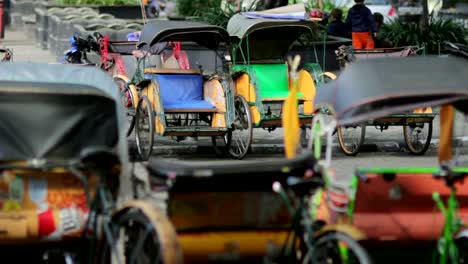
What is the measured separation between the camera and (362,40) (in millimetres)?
21656

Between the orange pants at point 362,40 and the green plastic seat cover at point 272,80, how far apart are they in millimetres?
5600

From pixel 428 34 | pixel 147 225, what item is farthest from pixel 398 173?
pixel 428 34

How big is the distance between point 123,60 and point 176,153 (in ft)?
7.76

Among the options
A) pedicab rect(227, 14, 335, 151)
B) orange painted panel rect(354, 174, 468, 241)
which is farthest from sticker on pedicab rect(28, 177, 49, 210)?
pedicab rect(227, 14, 335, 151)

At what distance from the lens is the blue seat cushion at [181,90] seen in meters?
15.2

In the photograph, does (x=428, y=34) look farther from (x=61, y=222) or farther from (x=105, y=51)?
(x=61, y=222)

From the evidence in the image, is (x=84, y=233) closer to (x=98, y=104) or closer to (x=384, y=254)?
(x=98, y=104)

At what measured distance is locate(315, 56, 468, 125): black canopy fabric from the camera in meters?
8.18

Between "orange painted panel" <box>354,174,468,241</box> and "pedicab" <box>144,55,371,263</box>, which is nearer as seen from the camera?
"pedicab" <box>144,55,371,263</box>

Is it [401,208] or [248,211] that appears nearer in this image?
[248,211]

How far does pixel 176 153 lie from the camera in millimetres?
15898

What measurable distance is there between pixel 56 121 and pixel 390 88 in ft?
7.42

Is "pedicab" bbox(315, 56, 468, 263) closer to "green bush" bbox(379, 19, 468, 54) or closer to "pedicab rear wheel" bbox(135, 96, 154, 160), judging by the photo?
"pedicab rear wheel" bbox(135, 96, 154, 160)

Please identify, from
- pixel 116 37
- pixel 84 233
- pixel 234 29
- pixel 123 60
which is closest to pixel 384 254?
pixel 84 233
